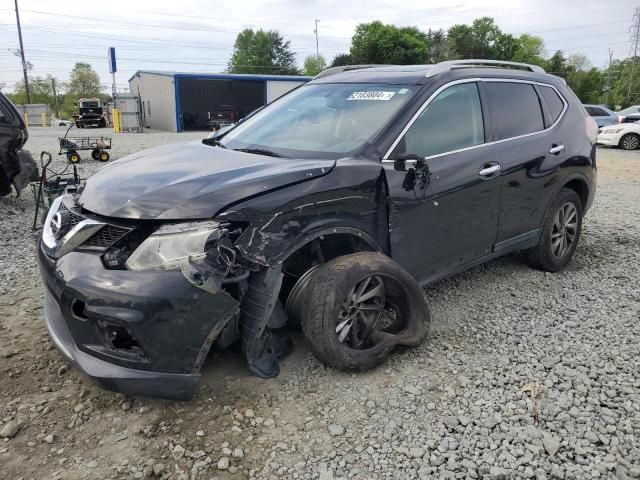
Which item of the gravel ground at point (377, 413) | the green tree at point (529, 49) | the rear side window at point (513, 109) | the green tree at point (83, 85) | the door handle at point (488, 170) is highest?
the green tree at point (529, 49)

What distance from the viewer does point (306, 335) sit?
2918mm

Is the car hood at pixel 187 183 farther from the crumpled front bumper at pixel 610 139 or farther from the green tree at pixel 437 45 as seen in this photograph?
the green tree at pixel 437 45

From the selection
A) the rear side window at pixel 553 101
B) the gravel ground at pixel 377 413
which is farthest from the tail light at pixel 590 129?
the gravel ground at pixel 377 413

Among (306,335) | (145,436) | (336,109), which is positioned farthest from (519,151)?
(145,436)

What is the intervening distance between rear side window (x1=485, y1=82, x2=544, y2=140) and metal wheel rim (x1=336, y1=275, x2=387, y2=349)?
1.70 meters

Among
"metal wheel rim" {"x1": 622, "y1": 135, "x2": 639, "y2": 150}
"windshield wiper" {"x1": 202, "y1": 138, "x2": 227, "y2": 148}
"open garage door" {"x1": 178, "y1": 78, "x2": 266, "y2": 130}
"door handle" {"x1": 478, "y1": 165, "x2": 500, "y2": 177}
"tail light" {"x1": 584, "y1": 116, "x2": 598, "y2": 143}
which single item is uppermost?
"open garage door" {"x1": 178, "y1": 78, "x2": 266, "y2": 130}

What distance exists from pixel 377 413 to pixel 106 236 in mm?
1663

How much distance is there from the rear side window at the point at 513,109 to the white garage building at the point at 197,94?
31.2 m

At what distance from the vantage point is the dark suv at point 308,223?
8.18 feet

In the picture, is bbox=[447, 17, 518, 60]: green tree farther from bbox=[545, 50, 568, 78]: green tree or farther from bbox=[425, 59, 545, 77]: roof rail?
bbox=[425, 59, 545, 77]: roof rail

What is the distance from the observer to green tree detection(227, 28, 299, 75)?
9412 cm

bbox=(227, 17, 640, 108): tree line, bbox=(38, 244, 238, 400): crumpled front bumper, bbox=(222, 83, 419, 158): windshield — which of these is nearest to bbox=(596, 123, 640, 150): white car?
bbox=(222, 83, 419, 158): windshield

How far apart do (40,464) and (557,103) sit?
4685 millimetres

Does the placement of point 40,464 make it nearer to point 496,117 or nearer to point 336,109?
point 336,109
